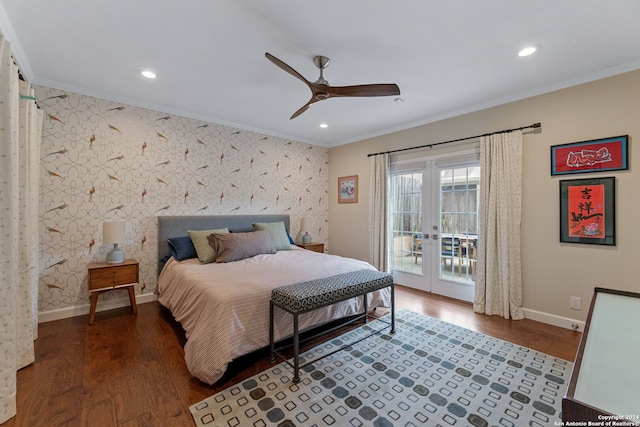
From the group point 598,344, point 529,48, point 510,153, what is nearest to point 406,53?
point 529,48

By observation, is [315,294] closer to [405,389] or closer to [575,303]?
[405,389]

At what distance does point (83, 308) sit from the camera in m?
3.17

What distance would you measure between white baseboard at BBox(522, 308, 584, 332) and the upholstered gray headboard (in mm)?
3684

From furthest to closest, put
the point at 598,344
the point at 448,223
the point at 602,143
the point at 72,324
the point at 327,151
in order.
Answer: the point at 327,151 → the point at 448,223 → the point at 72,324 → the point at 602,143 → the point at 598,344

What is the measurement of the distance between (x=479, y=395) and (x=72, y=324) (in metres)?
3.83

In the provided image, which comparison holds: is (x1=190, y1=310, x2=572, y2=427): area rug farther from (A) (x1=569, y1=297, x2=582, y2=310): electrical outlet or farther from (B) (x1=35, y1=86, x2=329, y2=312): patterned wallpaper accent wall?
(B) (x1=35, y1=86, x2=329, y2=312): patterned wallpaper accent wall

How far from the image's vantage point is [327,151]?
5602 mm

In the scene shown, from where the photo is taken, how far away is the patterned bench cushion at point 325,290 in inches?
82.0

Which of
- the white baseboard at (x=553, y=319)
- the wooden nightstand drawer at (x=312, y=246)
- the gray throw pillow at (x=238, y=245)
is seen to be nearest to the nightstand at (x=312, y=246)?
the wooden nightstand drawer at (x=312, y=246)

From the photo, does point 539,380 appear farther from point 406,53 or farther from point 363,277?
point 406,53

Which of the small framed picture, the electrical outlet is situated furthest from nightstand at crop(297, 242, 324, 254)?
the electrical outlet

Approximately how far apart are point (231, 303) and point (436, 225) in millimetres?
3108

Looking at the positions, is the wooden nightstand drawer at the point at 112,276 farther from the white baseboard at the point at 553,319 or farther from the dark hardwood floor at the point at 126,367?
the white baseboard at the point at 553,319

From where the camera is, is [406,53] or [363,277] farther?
[363,277]
